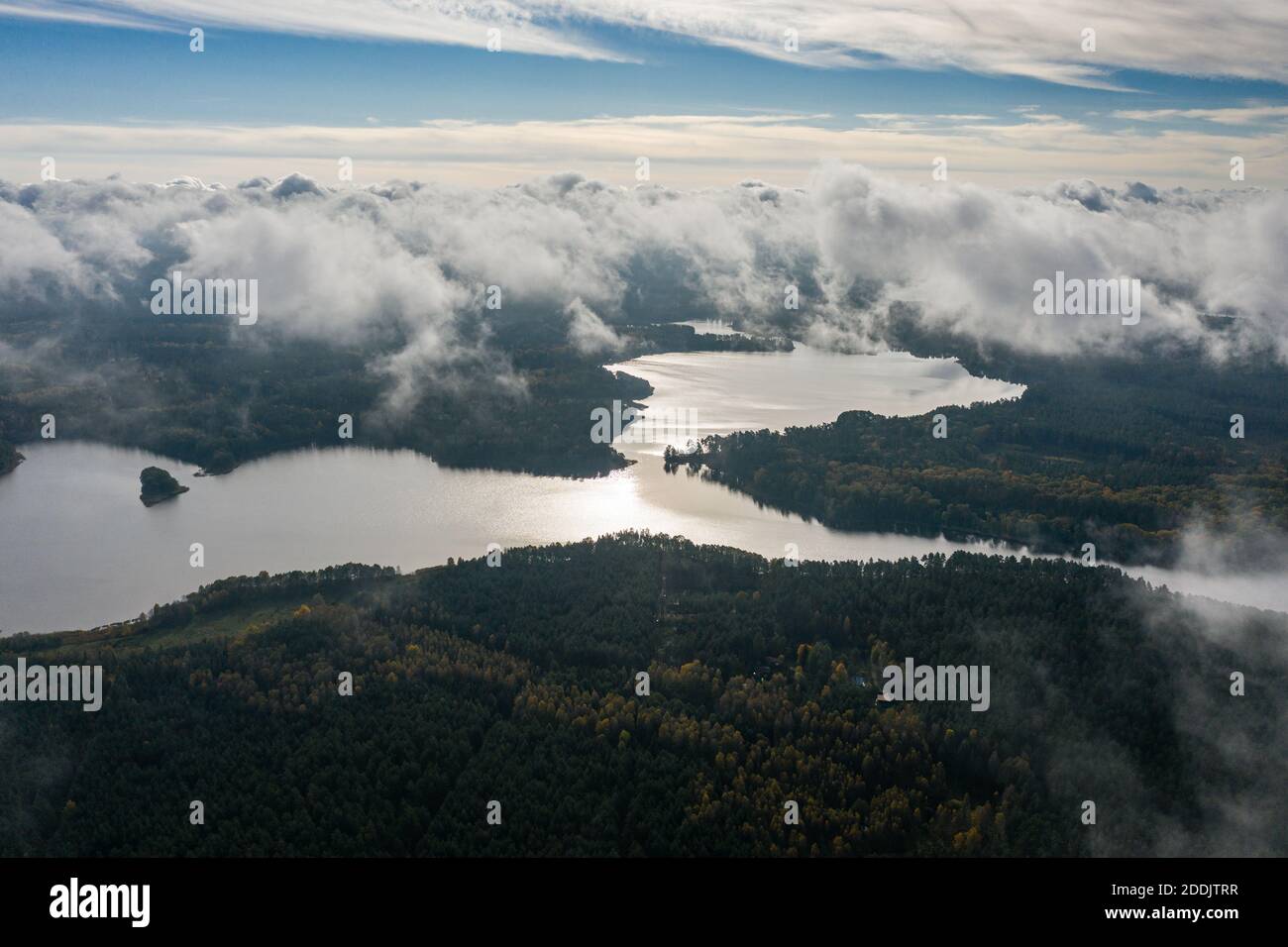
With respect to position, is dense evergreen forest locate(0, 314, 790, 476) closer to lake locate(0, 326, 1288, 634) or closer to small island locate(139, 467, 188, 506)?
lake locate(0, 326, 1288, 634)

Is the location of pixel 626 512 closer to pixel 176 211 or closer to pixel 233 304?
pixel 233 304

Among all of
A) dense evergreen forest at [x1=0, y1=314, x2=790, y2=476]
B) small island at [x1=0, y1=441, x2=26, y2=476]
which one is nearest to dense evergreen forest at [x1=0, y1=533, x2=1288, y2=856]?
dense evergreen forest at [x1=0, y1=314, x2=790, y2=476]

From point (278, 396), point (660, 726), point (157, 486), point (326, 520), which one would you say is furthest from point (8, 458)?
point (660, 726)

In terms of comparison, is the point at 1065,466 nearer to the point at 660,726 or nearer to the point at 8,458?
the point at 660,726

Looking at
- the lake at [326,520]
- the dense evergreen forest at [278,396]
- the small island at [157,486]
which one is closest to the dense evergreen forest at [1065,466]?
the lake at [326,520]

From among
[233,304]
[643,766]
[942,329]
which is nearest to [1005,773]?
[643,766]

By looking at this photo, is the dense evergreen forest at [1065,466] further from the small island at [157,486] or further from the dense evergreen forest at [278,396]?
the small island at [157,486]


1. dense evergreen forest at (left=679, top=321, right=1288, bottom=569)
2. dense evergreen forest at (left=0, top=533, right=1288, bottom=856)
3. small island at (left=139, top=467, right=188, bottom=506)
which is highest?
dense evergreen forest at (left=679, top=321, right=1288, bottom=569)
